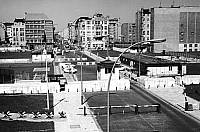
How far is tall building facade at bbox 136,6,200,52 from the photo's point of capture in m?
134

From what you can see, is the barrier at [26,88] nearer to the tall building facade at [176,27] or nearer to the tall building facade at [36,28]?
the tall building facade at [176,27]

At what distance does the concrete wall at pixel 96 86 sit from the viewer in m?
47.9

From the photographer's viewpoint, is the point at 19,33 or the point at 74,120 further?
the point at 19,33

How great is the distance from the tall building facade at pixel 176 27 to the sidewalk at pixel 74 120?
9829 centimetres

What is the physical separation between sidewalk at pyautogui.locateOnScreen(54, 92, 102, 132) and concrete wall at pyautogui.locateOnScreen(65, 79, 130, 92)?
5.58 meters

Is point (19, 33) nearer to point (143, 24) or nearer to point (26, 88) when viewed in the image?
point (143, 24)

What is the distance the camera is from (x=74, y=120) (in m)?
31.9

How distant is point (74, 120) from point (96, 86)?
18125 millimetres

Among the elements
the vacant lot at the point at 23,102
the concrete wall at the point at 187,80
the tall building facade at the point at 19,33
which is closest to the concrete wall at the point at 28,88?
the vacant lot at the point at 23,102

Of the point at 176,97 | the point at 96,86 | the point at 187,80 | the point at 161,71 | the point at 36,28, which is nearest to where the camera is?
the point at 176,97

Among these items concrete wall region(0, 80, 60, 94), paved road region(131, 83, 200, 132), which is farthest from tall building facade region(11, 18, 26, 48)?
paved road region(131, 83, 200, 132)

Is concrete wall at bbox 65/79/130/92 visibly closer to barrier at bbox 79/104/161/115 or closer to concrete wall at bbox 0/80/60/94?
concrete wall at bbox 0/80/60/94

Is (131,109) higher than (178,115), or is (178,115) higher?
(131,109)

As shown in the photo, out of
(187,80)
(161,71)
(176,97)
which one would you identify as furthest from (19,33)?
(176,97)
